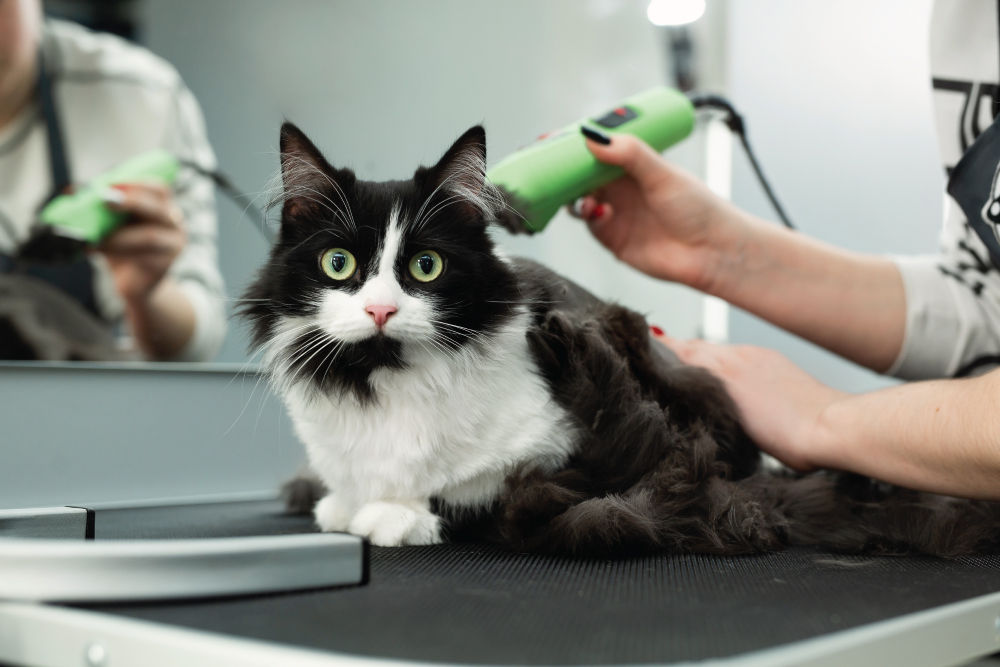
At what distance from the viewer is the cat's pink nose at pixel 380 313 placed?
0.76 meters

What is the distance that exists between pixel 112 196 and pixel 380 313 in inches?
29.6

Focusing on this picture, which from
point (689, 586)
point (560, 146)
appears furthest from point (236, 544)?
point (560, 146)

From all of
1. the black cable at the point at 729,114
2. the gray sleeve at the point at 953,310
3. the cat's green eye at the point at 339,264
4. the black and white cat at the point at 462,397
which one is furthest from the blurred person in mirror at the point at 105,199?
the gray sleeve at the point at 953,310

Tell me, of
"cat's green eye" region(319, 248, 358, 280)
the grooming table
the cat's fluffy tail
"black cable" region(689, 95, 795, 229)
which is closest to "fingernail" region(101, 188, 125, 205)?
"cat's green eye" region(319, 248, 358, 280)

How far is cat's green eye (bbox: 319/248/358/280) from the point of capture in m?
0.81

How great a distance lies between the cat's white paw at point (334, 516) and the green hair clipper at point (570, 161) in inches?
15.5

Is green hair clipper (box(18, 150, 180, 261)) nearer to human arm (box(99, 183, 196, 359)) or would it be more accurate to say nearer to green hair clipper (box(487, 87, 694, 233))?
human arm (box(99, 183, 196, 359))

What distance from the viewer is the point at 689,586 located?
614 mm

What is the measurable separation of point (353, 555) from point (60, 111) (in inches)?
38.9

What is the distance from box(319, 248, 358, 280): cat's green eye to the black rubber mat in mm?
276

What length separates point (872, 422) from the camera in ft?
3.08

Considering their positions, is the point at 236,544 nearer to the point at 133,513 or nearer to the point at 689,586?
the point at 689,586

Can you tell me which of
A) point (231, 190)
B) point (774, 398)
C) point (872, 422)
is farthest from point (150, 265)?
point (872, 422)

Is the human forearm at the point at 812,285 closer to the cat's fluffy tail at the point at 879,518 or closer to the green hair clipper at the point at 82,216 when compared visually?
the cat's fluffy tail at the point at 879,518
